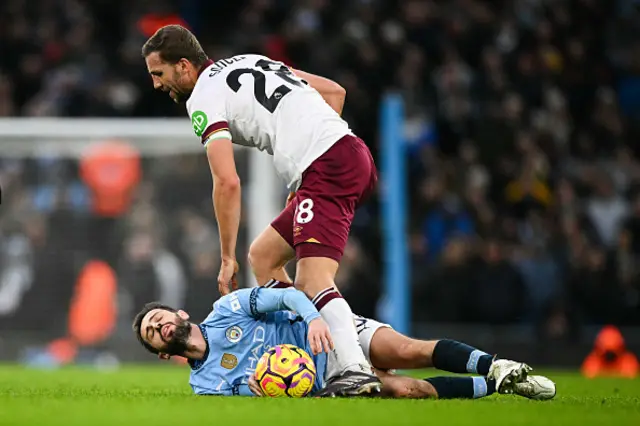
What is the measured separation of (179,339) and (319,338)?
0.90 metres

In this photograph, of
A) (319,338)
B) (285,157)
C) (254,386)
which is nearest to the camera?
(319,338)

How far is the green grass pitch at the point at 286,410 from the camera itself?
5.00 meters

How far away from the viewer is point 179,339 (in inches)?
252

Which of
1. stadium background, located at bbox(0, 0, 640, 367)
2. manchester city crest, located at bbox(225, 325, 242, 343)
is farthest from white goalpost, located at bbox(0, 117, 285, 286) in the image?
manchester city crest, located at bbox(225, 325, 242, 343)

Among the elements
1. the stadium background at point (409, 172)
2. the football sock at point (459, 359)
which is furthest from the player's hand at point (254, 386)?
the stadium background at point (409, 172)

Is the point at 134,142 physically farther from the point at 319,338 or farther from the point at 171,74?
the point at 319,338

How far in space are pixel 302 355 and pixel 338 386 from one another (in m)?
0.28

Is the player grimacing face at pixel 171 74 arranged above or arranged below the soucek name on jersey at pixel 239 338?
above

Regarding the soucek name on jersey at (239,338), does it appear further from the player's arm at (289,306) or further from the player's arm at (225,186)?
the player's arm at (225,186)

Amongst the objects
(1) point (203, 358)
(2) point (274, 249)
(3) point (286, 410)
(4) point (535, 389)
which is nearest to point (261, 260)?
(2) point (274, 249)

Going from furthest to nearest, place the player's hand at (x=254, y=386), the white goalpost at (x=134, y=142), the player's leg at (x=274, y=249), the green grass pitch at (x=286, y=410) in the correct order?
the white goalpost at (x=134, y=142) < the player's leg at (x=274, y=249) < the player's hand at (x=254, y=386) < the green grass pitch at (x=286, y=410)

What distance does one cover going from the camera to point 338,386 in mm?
6133

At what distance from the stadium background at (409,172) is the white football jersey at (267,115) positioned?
19.3 ft

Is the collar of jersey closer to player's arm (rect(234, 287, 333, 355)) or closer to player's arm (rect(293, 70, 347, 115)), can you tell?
player's arm (rect(234, 287, 333, 355))
